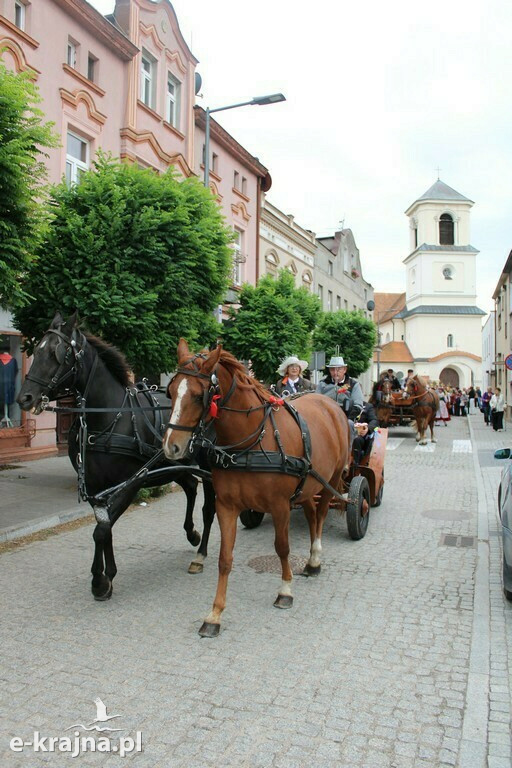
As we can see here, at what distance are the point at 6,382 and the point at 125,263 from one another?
529 centimetres

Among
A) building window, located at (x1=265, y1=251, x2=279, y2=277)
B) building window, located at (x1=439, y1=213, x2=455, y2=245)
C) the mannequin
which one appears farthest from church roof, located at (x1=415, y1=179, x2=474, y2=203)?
the mannequin

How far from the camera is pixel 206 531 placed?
19.6ft

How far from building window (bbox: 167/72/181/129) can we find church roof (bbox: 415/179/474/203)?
57.9 m

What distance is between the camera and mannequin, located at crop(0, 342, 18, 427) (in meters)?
12.7

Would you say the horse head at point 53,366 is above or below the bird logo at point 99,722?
above

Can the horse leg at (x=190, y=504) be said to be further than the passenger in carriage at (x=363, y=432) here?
No

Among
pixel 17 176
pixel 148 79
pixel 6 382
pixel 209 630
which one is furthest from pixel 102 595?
pixel 148 79

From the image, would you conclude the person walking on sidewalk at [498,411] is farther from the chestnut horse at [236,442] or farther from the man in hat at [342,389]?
the chestnut horse at [236,442]

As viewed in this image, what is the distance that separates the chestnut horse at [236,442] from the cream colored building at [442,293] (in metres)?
67.1

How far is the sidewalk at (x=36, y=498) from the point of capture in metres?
7.43

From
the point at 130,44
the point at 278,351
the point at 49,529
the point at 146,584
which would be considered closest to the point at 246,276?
the point at 278,351

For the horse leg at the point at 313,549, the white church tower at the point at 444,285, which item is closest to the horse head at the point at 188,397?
the horse leg at the point at 313,549

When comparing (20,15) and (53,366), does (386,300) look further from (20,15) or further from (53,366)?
(53,366)

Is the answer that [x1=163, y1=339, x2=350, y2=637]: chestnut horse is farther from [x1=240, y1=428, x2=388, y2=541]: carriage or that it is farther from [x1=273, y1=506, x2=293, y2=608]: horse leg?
[x1=240, y1=428, x2=388, y2=541]: carriage
